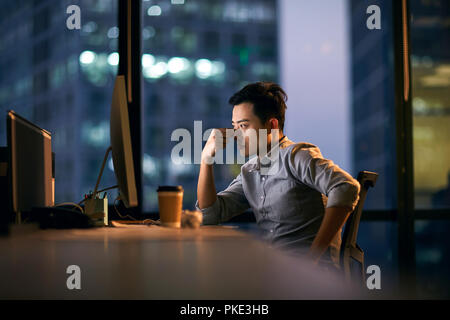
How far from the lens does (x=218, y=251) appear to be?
2.73ft

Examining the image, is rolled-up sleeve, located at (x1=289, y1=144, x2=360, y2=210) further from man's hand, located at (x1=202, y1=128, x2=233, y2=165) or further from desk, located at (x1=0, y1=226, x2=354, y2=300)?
desk, located at (x1=0, y1=226, x2=354, y2=300)

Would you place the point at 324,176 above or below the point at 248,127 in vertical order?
below

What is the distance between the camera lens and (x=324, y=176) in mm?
1420

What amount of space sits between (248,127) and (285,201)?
0.41m

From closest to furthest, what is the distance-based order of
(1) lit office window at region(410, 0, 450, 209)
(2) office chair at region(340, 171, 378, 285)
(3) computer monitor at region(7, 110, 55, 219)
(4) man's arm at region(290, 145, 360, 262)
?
1. (3) computer monitor at region(7, 110, 55, 219)
2. (4) man's arm at region(290, 145, 360, 262)
3. (2) office chair at region(340, 171, 378, 285)
4. (1) lit office window at region(410, 0, 450, 209)

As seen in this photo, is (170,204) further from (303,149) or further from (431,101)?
(431,101)

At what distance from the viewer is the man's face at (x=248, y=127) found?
178 cm

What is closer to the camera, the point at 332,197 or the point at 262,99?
the point at 332,197

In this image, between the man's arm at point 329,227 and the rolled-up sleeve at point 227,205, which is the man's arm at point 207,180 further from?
the man's arm at point 329,227

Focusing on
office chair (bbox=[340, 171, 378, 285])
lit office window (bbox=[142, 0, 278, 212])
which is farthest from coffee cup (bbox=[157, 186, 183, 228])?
lit office window (bbox=[142, 0, 278, 212])

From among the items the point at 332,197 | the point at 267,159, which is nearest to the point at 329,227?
the point at 332,197

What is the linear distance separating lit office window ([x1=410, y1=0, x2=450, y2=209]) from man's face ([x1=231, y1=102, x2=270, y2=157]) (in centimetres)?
160

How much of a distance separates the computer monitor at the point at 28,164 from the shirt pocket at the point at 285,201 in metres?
1.04

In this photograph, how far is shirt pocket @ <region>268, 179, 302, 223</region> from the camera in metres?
1.64
